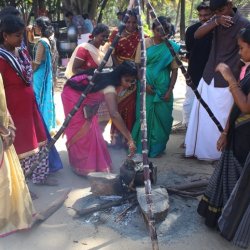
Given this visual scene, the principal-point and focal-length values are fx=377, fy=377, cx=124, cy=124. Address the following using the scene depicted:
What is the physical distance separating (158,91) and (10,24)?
7.23 feet

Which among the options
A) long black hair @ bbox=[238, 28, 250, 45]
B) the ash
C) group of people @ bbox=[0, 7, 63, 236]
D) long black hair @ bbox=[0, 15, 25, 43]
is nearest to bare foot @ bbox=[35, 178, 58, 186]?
group of people @ bbox=[0, 7, 63, 236]

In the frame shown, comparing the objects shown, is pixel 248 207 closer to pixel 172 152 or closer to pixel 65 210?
pixel 65 210

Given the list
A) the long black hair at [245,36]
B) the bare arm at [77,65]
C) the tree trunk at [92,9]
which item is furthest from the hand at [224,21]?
the tree trunk at [92,9]

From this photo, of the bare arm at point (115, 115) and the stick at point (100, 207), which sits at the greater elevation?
the bare arm at point (115, 115)

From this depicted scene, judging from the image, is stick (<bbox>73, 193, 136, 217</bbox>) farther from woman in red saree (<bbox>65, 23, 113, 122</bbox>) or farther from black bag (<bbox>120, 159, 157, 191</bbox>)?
woman in red saree (<bbox>65, 23, 113, 122</bbox>)

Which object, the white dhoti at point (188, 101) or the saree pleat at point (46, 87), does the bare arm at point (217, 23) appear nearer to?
the white dhoti at point (188, 101)

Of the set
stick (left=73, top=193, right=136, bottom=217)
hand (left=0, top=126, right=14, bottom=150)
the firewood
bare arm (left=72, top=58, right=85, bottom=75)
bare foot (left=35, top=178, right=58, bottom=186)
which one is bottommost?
bare foot (left=35, top=178, right=58, bottom=186)

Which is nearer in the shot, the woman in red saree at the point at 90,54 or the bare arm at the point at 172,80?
the woman in red saree at the point at 90,54

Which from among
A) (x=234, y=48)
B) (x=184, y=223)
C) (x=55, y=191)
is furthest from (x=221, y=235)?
(x=234, y=48)

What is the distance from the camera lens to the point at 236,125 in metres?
2.93

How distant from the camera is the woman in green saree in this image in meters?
4.66

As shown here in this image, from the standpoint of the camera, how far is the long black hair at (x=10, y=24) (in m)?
3.14

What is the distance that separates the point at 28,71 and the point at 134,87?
5.34 feet

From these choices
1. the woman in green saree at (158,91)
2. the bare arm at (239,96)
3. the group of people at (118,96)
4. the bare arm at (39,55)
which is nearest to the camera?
the bare arm at (239,96)
